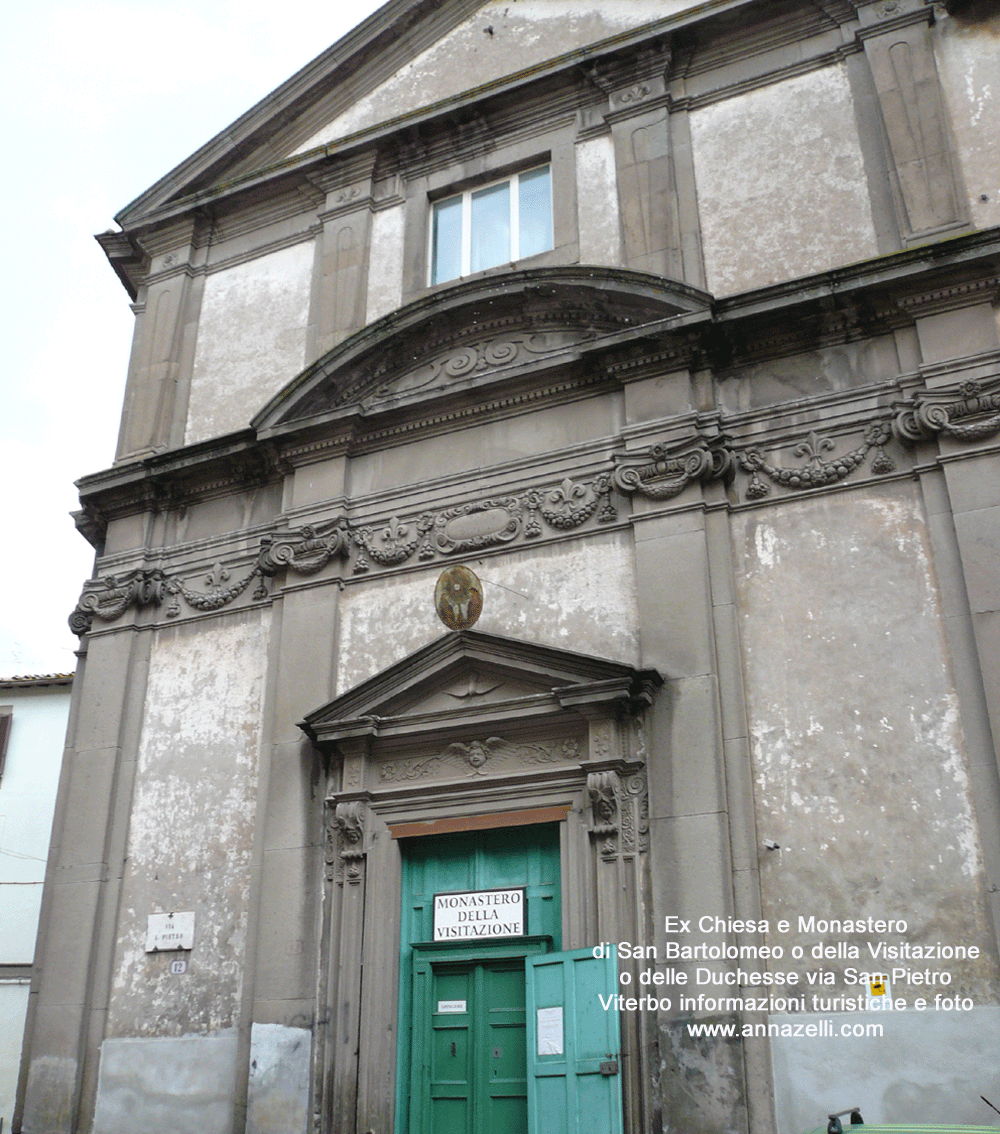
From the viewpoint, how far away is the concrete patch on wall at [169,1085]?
9625 millimetres

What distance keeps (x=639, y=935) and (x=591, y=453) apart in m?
4.26

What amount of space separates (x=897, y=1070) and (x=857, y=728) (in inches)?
93.0

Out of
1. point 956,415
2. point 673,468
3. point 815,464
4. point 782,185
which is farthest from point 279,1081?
point 782,185

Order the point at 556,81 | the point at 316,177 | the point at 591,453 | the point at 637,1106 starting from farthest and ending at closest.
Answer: the point at 316,177 < the point at 556,81 < the point at 591,453 < the point at 637,1106

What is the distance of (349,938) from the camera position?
31.0ft

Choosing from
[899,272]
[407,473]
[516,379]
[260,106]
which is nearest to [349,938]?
[407,473]

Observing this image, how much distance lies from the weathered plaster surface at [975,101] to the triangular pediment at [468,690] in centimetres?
519

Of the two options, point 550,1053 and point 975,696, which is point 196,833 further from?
point 975,696

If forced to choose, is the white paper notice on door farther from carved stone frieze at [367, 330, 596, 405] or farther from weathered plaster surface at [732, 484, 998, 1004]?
carved stone frieze at [367, 330, 596, 405]

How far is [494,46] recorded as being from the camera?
42.7ft

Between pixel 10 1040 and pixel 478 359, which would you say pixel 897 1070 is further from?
pixel 10 1040

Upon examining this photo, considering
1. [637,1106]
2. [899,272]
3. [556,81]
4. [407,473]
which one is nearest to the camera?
[637,1106]

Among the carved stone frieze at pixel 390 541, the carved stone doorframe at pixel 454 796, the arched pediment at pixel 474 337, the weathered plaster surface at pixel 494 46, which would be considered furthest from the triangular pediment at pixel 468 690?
the weathered plaster surface at pixel 494 46

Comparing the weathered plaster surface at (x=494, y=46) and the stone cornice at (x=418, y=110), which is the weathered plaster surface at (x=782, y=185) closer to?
the stone cornice at (x=418, y=110)
